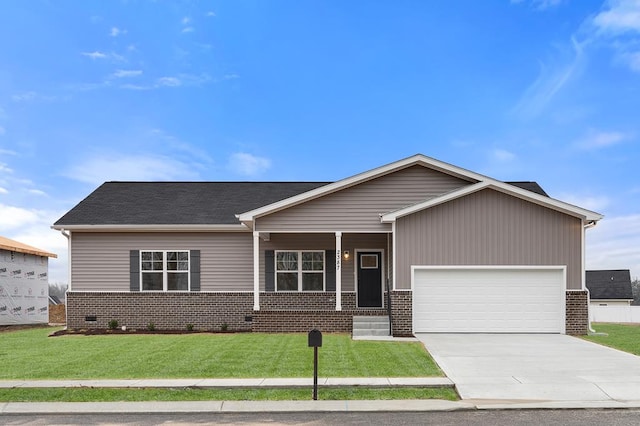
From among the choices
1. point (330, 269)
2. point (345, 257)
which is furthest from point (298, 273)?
point (345, 257)

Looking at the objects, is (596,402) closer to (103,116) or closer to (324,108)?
(103,116)

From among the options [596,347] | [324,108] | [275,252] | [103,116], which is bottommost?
[596,347]

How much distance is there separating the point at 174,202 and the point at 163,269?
2.80m

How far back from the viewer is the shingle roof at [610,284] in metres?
44.9

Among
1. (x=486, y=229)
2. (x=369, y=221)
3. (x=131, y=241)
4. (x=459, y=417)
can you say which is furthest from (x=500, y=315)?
(x=131, y=241)

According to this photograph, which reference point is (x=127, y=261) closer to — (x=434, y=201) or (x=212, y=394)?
(x=434, y=201)

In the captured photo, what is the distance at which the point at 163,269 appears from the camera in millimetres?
18922

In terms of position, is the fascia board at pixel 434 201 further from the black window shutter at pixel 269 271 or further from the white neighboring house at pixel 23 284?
the white neighboring house at pixel 23 284

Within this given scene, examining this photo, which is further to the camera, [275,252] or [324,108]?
[324,108]

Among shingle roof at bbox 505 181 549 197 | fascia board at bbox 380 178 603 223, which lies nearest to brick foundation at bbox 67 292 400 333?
fascia board at bbox 380 178 603 223

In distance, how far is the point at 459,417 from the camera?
7363 millimetres

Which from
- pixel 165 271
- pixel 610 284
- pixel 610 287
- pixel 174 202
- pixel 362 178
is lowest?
pixel 610 287

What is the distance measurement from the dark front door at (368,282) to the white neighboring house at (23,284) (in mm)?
14569

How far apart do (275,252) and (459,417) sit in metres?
12.1
